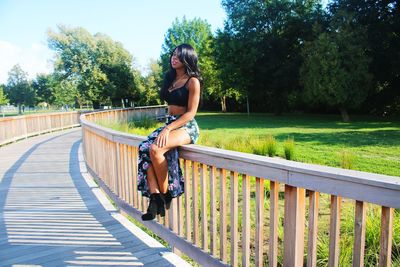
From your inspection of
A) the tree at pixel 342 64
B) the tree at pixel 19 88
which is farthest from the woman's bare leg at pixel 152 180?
the tree at pixel 19 88

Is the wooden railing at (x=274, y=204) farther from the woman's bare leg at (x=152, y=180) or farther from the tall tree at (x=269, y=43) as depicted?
the tall tree at (x=269, y=43)

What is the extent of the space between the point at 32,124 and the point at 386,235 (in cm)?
1609

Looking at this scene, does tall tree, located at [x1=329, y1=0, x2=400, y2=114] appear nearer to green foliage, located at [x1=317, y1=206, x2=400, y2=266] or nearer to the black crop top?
green foliage, located at [x1=317, y1=206, x2=400, y2=266]

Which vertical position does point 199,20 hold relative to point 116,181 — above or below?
above

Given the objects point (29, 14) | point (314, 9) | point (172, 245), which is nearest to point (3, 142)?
point (172, 245)

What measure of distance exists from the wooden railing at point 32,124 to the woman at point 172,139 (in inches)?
440

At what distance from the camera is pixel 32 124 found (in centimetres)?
1530

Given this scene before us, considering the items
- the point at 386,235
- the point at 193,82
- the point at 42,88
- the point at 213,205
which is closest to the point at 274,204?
the point at 386,235

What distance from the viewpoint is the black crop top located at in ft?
9.04

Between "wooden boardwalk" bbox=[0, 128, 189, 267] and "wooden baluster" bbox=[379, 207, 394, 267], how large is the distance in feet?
5.95

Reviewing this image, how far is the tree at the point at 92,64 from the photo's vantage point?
40.0m

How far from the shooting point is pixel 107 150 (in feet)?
15.5

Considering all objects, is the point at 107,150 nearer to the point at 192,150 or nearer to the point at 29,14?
the point at 192,150

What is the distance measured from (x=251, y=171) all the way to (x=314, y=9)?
29936 mm
